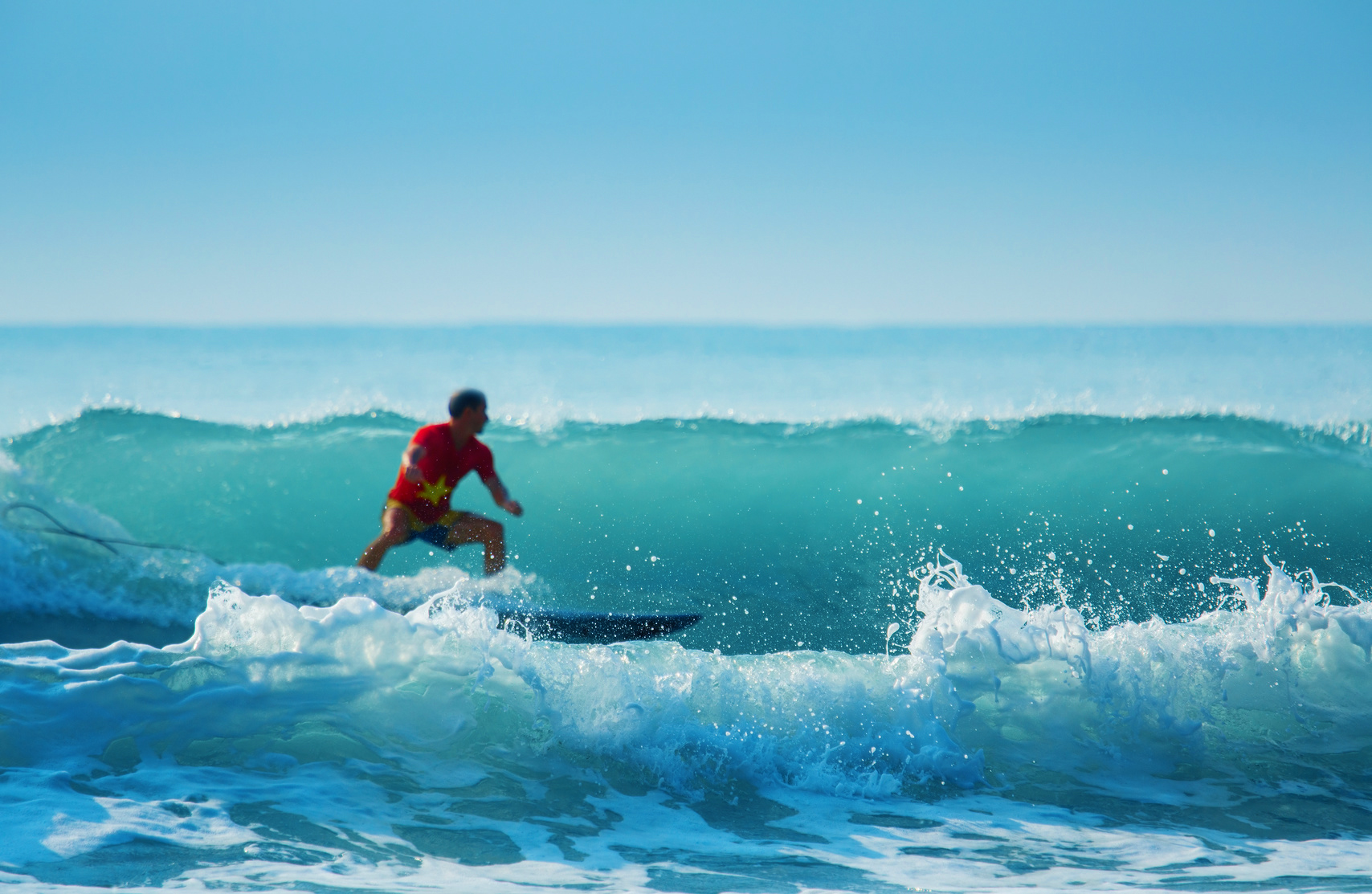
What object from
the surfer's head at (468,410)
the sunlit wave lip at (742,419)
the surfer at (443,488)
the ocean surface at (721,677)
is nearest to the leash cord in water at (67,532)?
the ocean surface at (721,677)

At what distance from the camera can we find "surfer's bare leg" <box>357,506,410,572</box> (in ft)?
21.1

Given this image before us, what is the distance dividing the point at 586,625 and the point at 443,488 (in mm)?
1508

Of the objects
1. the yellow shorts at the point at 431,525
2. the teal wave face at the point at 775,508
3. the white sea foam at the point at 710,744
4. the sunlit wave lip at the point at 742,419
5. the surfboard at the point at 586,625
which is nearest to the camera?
the white sea foam at the point at 710,744

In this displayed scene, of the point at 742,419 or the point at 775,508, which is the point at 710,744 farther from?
the point at 742,419

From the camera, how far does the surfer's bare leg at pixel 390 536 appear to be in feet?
21.1

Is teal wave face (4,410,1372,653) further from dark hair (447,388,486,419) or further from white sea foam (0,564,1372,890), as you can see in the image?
white sea foam (0,564,1372,890)

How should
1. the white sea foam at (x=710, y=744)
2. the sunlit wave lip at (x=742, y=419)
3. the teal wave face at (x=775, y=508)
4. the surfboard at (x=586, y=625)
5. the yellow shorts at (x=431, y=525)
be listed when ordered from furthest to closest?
the sunlit wave lip at (x=742, y=419) < the teal wave face at (x=775, y=508) < the yellow shorts at (x=431, y=525) < the surfboard at (x=586, y=625) < the white sea foam at (x=710, y=744)

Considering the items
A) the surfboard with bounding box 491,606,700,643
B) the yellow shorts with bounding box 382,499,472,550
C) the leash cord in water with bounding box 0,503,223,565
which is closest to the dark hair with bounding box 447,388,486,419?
the yellow shorts with bounding box 382,499,472,550

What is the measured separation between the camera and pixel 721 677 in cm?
452

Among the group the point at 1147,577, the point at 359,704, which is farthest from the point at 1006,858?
the point at 1147,577

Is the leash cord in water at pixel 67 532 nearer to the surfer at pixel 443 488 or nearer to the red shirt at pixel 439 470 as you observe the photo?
the surfer at pixel 443 488

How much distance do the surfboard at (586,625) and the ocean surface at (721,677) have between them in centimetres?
28

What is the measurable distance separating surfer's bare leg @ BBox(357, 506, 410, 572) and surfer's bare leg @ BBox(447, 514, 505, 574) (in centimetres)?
31

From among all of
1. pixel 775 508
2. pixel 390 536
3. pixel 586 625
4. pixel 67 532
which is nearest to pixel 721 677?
pixel 586 625
